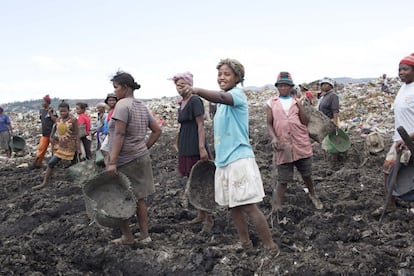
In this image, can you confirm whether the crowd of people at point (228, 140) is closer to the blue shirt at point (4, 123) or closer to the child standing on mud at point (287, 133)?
the child standing on mud at point (287, 133)

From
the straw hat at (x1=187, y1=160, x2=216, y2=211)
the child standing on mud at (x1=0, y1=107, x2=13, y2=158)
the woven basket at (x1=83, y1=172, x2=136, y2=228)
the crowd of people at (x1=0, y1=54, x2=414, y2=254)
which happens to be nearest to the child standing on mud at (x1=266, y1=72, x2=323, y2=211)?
the crowd of people at (x1=0, y1=54, x2=414, y2=254)

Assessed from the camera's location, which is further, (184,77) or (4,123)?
(4,123)

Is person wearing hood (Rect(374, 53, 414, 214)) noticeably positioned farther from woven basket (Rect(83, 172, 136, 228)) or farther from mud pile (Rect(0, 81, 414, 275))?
woven basket (Rect(83, 172, 136, 228))

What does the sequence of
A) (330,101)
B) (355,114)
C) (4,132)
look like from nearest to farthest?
(330,101)
(4,132)
(355,114)

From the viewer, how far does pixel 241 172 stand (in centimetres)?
335

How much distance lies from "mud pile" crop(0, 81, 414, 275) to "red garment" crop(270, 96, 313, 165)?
1.80ft

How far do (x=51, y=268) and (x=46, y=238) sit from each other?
914 mm

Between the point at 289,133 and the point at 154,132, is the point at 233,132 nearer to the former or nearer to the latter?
the point at 154,132

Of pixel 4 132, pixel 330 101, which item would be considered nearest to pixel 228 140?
pixel 330 101

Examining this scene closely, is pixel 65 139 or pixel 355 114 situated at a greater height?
pixel 65 139

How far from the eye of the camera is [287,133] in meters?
4.59

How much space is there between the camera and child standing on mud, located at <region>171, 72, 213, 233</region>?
4262 millimetres

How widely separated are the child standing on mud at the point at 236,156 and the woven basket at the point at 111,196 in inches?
32.6

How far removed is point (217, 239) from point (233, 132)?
3.70 feet
